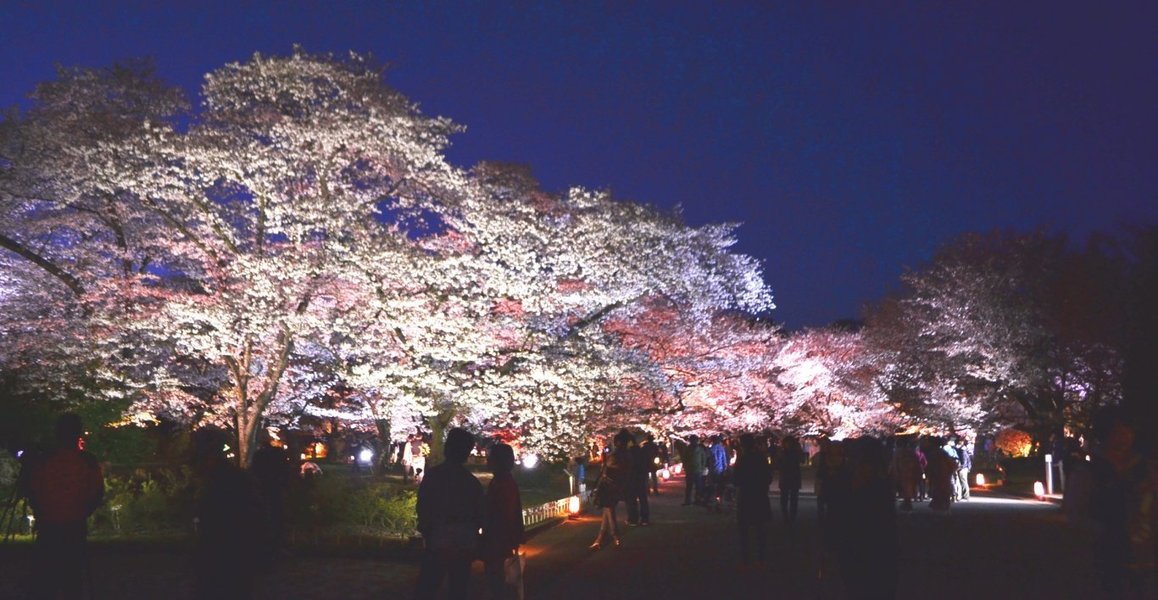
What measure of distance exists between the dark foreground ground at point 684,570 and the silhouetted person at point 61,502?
7.92 feet

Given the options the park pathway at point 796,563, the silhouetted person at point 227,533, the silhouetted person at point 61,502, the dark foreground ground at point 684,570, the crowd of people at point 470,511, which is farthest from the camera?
the park pathway at point 796,563

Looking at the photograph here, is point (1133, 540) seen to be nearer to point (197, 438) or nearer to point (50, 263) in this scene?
point (197, 438)

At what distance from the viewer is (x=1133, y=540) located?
20.6 feet

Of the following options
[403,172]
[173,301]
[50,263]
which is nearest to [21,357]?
[50,263]

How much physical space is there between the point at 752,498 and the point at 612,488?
2870 millimetres

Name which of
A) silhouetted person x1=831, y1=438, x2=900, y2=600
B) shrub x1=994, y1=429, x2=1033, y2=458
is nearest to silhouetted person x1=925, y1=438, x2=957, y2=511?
silhouetted person x1=831, y1=438, x2=900, y2=600

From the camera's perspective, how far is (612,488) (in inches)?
638

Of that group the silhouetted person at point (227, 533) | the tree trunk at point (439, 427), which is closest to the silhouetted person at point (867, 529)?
the silhouetted person at point (227, 533)

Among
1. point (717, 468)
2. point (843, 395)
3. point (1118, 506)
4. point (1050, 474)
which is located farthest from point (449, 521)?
point (843, 395)

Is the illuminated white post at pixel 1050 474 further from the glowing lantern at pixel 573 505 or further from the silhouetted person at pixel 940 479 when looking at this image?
the glowing lantern at pixel 573 505

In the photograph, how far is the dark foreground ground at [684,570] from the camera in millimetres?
11352

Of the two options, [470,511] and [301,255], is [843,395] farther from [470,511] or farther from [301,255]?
[470,511]

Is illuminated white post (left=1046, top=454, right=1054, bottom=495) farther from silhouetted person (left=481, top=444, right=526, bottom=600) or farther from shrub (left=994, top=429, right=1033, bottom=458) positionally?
silhouetted person (left=481, top=444, right=526, bottom=600)

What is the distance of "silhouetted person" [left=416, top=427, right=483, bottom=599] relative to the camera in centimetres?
776
